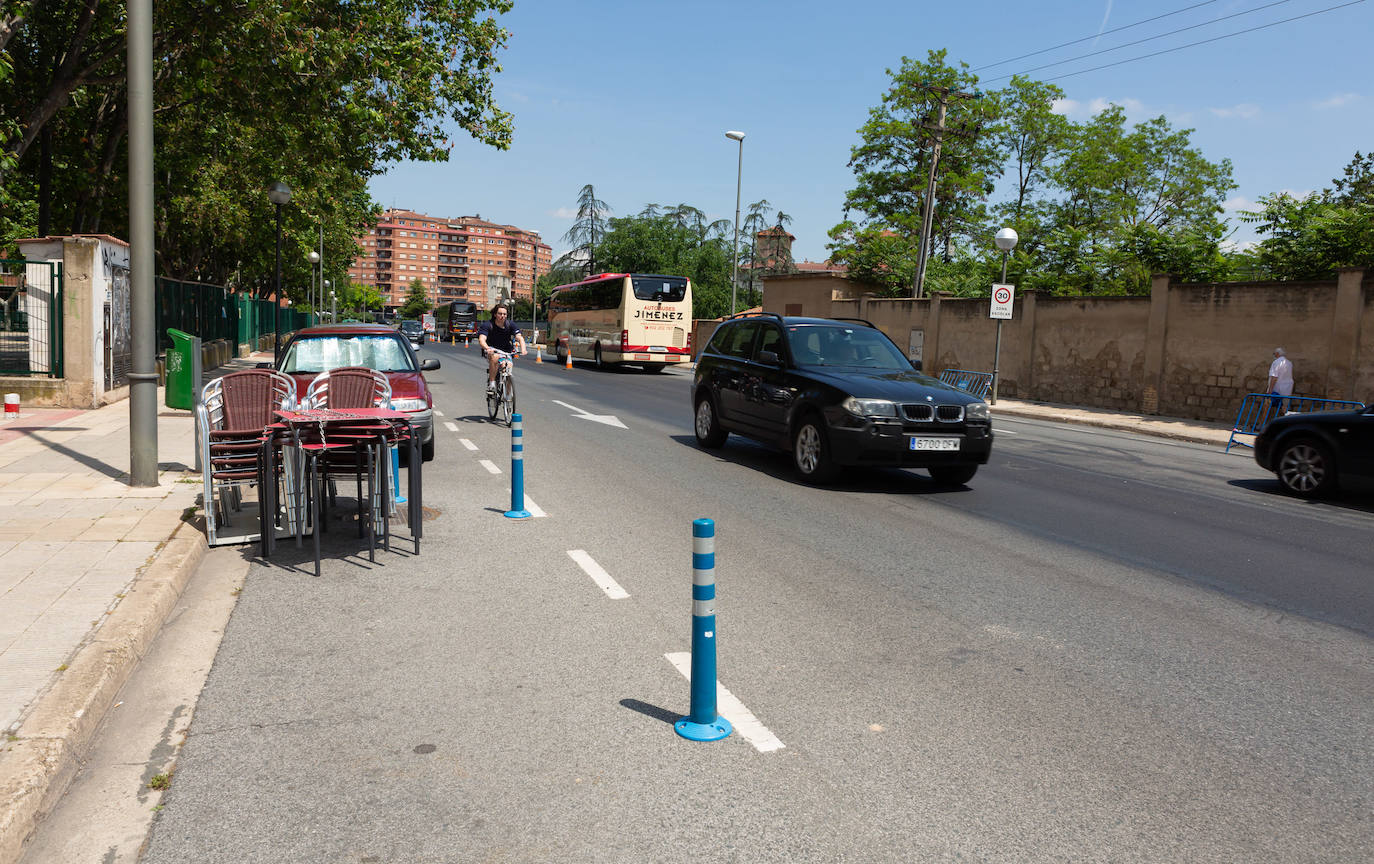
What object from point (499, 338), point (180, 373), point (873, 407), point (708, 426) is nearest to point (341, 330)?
point (180, 373)

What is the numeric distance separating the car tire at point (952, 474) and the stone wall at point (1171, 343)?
1254 centimetres

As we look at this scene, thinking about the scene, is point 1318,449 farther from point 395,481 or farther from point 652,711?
point 652,711

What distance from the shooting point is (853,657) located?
4.78 metres

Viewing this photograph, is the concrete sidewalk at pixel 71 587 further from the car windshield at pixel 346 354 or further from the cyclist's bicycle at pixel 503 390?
the cyclist's bicycle at pixel 503 390

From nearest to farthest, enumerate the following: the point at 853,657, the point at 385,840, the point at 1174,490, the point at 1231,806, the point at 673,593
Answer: the point at 385,840 → the point at 1231,806 → the point at 853,657 → the point at 673,593 → the point at 1174,490

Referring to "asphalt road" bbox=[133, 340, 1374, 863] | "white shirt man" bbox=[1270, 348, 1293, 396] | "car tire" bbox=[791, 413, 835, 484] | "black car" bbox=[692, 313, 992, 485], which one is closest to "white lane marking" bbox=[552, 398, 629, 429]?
"black car" bbox=[692, 313, 992, 485]

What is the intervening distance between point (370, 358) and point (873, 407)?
563 centimetres

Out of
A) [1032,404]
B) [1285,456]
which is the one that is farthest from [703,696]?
[1032,404]

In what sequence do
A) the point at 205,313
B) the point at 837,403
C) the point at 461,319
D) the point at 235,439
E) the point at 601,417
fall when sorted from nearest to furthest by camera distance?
the point at 235,439
the point at 837,403
the point at 601,417
the point at 205,313
the point at 461,319

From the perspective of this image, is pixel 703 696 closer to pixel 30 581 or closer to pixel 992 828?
pixel 992 828

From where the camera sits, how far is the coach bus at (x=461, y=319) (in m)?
78.8

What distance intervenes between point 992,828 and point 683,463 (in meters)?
8.70

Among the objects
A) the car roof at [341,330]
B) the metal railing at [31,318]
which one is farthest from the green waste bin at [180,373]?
the metal railing at [31,318]

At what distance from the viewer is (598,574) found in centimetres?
634
